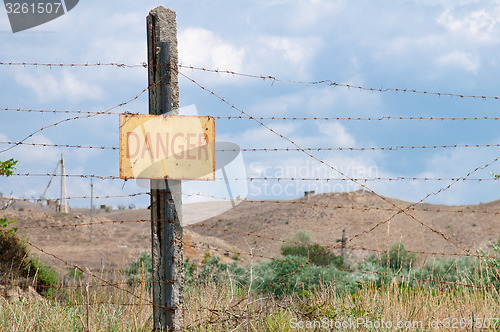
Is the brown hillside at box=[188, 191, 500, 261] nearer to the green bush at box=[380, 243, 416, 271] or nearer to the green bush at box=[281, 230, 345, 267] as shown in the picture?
the green bush at box=[281, 230, 345, 267]

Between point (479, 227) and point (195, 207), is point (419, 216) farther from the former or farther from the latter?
point (195, 207)

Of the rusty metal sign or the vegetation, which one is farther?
the vegetation

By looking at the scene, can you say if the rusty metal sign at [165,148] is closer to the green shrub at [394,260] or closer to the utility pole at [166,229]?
the utility pole at [166,229]

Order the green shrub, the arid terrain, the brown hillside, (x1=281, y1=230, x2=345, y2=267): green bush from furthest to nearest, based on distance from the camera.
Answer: the brown hillside
the arid terrain
(x1=281, y1=230, x2=345, y2=267): green bush
the green shrub

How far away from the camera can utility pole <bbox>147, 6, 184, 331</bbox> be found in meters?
4.58

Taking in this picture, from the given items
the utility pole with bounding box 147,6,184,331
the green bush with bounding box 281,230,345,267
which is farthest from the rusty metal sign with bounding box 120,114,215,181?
the green bush with bounding box 281,230,345,267

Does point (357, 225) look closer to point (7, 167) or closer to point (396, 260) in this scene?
point (396, 260)

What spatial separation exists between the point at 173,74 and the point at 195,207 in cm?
4001

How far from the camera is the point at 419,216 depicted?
3938 cm

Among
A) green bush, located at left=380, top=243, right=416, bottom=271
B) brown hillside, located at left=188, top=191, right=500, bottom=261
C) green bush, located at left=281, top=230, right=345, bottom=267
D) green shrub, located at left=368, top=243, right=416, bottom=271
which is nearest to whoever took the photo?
green shrub, located at left=368, top=243, right=416, bottom=271

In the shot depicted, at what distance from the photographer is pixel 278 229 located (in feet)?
121

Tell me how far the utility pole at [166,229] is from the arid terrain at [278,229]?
18.1 metres

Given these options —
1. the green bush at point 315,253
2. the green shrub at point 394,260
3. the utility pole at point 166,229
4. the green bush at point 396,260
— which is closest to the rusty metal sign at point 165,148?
the utility pole at point 166,229

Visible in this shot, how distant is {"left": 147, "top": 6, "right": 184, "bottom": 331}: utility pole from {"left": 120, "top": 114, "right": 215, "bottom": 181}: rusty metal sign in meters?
0.15
